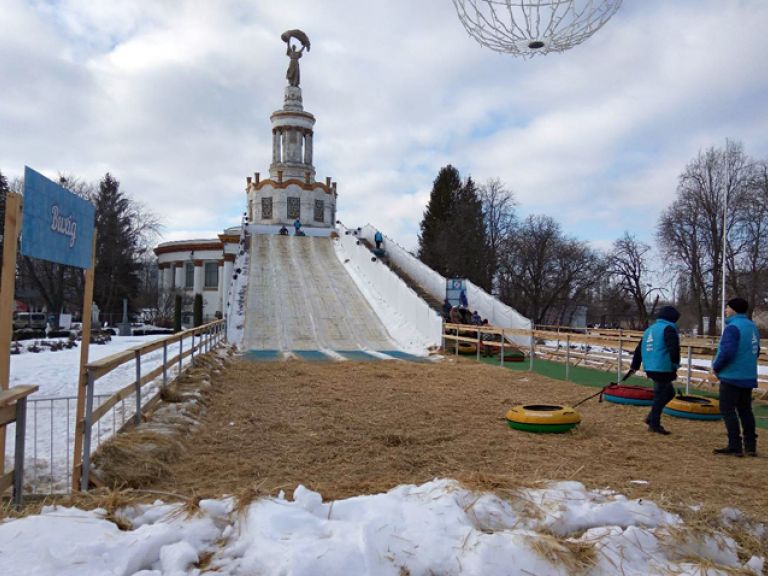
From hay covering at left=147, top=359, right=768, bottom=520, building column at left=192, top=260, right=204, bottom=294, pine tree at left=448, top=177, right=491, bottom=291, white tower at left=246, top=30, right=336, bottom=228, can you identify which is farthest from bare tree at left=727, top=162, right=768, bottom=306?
building column at left=192, top=260, right=204, bottom=294

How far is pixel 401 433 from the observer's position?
720 centimetres

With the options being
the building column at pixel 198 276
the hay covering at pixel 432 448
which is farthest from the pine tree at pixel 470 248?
the hay covering at pixel 432 448

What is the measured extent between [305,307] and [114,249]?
86.6ft

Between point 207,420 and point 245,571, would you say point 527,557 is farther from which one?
point 207,420

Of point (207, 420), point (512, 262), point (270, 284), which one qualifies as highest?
point (512, 262)

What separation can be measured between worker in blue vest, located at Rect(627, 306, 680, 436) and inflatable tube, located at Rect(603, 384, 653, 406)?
1.75 m

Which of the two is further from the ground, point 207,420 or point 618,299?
point 618,299

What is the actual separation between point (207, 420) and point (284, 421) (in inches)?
41.8

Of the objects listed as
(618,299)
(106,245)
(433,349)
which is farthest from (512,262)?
(106,245)

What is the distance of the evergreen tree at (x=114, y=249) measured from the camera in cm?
4653

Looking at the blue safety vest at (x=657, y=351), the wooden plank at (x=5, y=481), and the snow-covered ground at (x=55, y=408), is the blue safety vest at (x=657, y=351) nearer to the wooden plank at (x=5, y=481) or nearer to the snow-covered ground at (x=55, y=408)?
the snow-covered ground at (x=55, y=408)

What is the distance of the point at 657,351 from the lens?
753 centimetres

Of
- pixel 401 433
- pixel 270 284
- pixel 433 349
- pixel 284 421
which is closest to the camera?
pixel 401 433

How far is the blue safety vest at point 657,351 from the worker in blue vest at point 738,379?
0.95 metres
